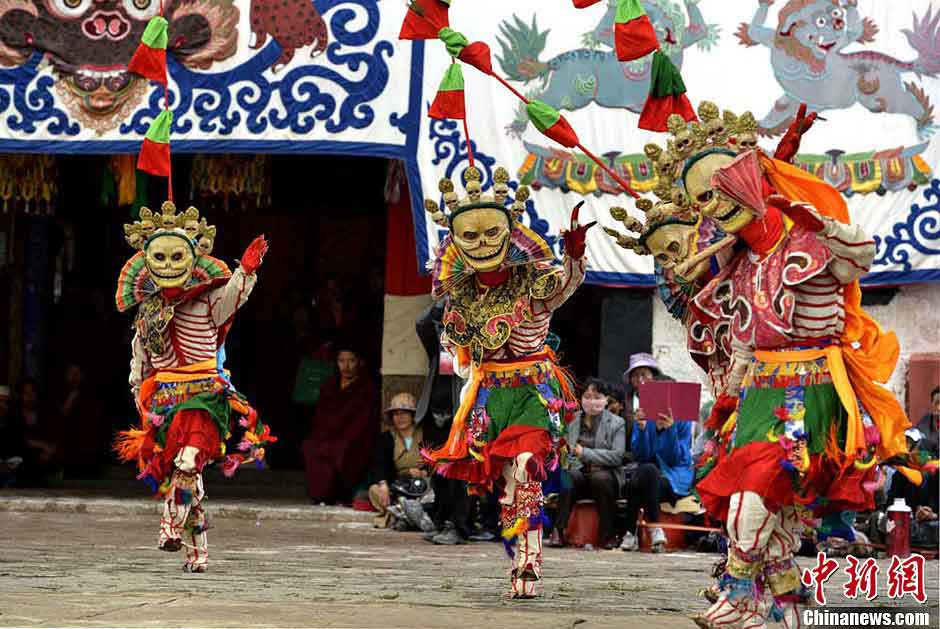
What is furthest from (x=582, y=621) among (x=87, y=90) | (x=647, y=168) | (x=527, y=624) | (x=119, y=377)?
(x=119, y=377)

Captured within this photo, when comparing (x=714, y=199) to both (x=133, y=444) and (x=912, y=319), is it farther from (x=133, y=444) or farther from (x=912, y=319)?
(x=912, y=319)

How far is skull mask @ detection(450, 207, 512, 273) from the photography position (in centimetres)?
759

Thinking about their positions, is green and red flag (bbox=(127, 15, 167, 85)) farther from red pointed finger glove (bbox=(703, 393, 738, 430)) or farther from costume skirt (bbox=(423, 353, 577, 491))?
red pointed finger glove (bbox=(703, 393, 738, 430))

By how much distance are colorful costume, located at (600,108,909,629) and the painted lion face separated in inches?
Result: 239

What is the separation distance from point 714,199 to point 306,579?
2934 millimetres

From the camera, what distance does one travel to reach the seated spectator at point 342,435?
1266 centimetres

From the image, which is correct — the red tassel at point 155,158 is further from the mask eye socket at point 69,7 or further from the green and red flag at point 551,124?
the mask eye socket at point 69,7

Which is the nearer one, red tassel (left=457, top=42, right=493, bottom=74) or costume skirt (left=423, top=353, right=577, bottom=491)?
costume skirt (left=423, top=353, right=577, bottom=491)

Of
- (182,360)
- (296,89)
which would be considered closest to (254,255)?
(182,360)

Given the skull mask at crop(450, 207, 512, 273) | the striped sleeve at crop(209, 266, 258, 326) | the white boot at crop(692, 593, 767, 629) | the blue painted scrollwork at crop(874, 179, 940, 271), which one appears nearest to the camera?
the white boot at crop(692, 593, 767, 629)

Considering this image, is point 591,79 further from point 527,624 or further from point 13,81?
point 527,624

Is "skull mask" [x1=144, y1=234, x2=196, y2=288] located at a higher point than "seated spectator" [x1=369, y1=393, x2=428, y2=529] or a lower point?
higher

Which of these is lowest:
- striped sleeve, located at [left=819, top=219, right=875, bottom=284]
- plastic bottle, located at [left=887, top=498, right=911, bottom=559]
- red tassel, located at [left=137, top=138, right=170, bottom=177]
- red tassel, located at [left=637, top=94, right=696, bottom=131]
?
plastic bottle, located at [left=887, top=498, right=911, bottom=559]

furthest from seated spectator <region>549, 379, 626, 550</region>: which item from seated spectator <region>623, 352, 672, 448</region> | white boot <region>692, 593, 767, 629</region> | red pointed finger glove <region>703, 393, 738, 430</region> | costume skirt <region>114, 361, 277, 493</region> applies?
white boot <region>692, 593, 767, 629</region>
